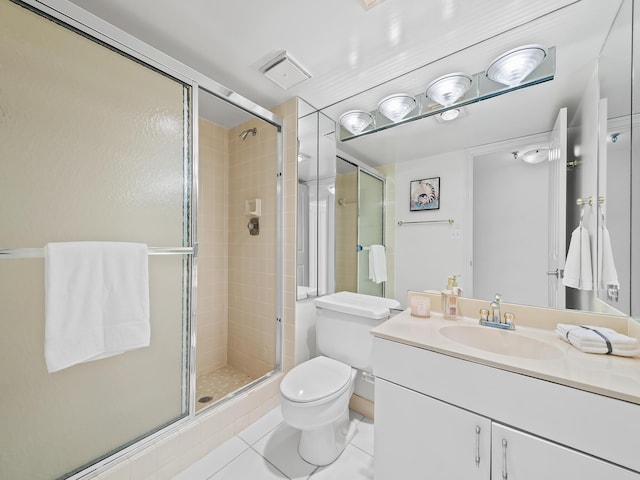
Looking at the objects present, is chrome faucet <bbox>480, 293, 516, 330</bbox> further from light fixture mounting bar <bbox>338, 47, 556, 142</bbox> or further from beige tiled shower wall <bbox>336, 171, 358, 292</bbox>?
light fixture mounting bar <bbox>338, 47, 556, 142</bbox>

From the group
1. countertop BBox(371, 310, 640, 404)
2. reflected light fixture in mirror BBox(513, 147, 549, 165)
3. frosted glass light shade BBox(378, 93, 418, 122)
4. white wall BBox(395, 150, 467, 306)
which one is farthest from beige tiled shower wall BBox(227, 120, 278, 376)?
reflected light fixture in mirror BBox(513, 147, 549, 165)

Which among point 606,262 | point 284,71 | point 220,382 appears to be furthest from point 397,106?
point 220,382

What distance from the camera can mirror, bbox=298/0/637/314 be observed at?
1.10 meters

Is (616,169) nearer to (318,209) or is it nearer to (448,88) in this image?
(448,88)

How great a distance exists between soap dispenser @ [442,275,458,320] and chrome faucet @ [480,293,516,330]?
0.12 meters

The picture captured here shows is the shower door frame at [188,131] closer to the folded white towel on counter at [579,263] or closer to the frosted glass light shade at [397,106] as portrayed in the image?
the frosted glass light shade at [397,106]

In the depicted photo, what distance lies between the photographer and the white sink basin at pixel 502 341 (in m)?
1.02

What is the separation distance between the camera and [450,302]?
1.31m

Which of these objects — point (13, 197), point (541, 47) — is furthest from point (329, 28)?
point (13, 197)

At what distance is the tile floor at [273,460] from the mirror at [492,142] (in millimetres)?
945

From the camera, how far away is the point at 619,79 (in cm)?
102

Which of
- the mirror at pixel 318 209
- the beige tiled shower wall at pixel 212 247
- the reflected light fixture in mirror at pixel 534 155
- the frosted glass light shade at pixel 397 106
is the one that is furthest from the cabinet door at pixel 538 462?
the beige tiled shower wall at pixel 212 247

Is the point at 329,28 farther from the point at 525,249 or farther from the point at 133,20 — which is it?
the point at 525,249

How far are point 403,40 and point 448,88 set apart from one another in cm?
40
